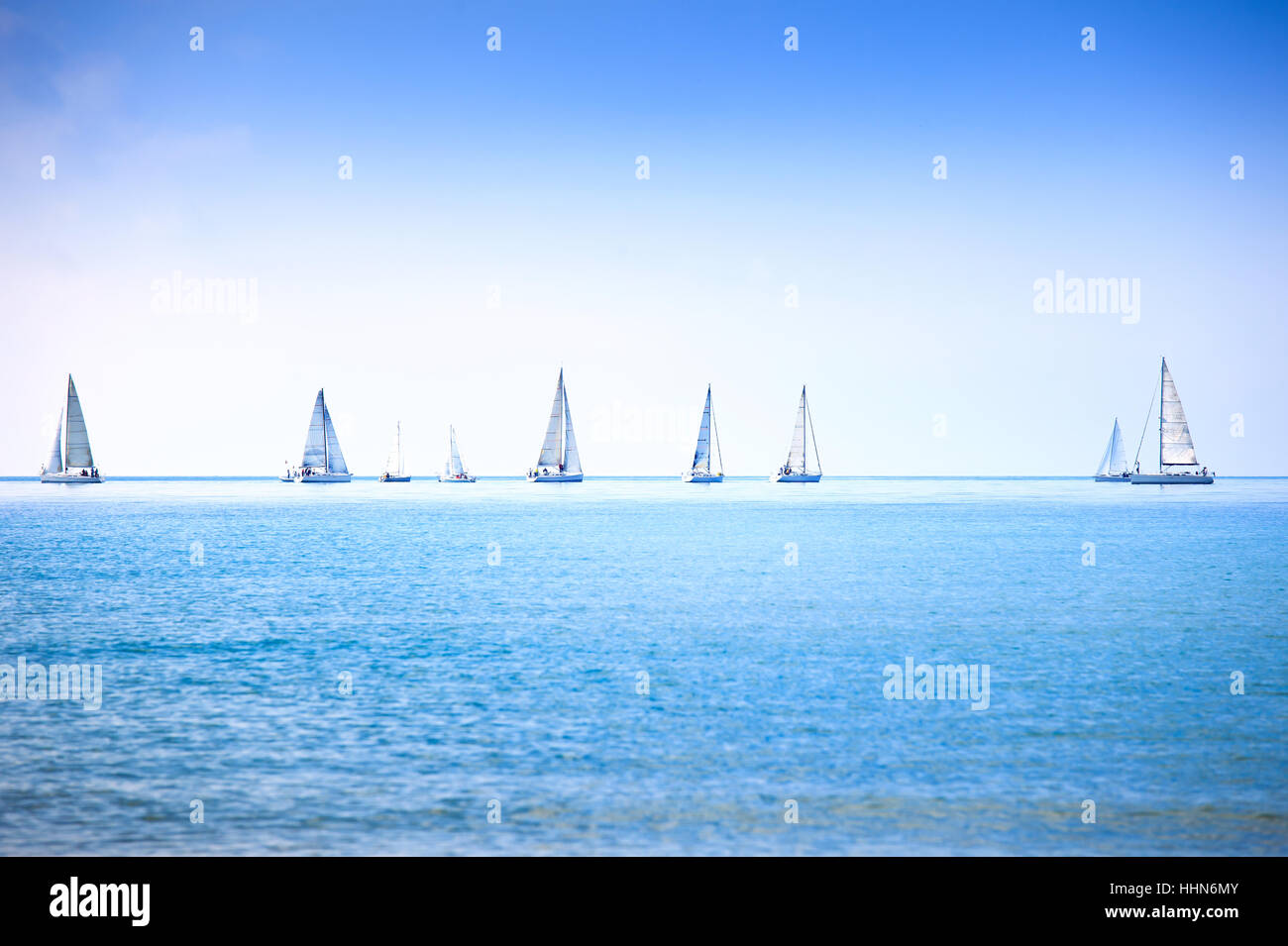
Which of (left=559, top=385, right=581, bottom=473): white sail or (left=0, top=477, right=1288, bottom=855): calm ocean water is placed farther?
(left=559, top=385, right=581, bottom=473): white sail

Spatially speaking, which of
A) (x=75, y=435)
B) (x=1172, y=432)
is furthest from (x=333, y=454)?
(x=1172, y=432)

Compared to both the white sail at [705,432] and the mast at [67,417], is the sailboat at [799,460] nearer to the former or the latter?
the white sail at [705,432]

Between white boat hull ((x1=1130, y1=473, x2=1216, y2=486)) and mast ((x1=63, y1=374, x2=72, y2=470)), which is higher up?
mast ((x1=63, y1=374, x2=72, y2=470))

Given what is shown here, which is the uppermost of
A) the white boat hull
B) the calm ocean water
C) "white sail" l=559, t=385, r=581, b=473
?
"white sail" l=559, t=385, r=581, b=473

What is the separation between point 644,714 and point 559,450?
156445mm

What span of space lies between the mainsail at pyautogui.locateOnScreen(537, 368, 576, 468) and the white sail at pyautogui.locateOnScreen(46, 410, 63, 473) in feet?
256

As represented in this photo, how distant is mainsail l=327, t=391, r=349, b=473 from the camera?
181 metres

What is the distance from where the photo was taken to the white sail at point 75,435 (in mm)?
153625

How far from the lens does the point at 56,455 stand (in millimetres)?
171250

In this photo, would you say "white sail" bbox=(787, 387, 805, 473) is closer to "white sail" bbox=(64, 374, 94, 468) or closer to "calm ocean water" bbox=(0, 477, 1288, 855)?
"white sail" bbox=(64, 374, 94, 468)

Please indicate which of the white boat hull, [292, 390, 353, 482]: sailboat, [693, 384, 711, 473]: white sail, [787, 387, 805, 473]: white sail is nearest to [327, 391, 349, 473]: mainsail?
[292, 390, 353, 482]: sailboat

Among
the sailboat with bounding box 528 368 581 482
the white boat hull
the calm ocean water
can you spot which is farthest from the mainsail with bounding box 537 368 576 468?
the calm ocean water

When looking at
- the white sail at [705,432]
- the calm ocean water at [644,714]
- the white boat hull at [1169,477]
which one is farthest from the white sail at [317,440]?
the white boat hull at [1169,477]
